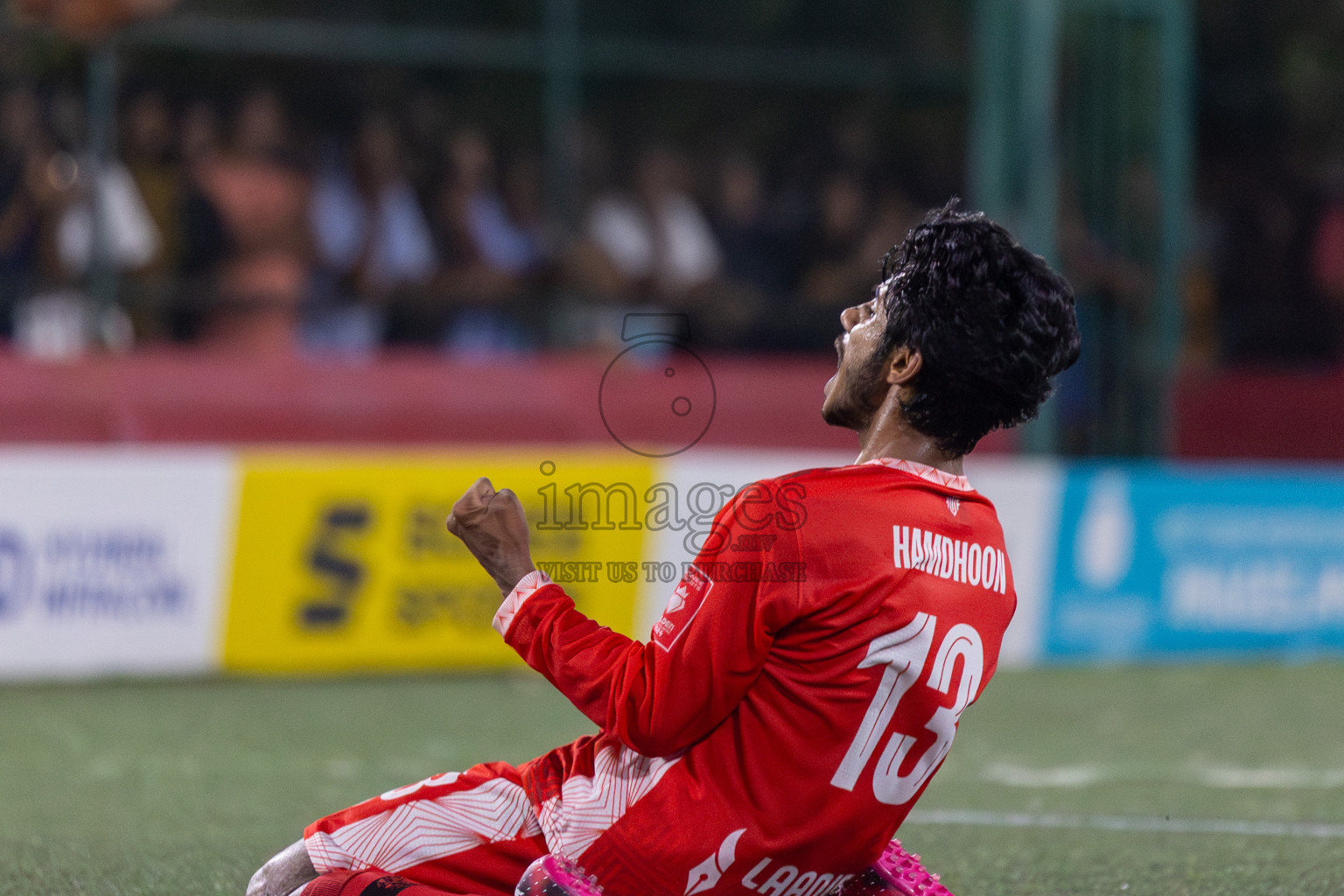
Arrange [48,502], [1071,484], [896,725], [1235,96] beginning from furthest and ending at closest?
[1235,96] < [1071,484] < [48,502] < [896,725]

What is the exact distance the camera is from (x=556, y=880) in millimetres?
2945

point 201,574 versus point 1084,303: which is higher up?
point 1084,303

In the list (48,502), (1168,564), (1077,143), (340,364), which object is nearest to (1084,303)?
(1077,143)

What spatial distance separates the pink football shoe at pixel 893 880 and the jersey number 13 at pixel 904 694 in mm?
323

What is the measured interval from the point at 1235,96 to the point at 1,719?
12.3m

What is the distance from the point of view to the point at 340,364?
1023 cm

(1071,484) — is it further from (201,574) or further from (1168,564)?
(201,574)

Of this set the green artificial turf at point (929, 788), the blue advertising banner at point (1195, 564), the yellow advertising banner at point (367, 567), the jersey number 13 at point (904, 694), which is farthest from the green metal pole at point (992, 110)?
the jersey number 13 at point (904, 694)

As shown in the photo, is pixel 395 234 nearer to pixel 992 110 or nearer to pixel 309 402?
pixel 309 402

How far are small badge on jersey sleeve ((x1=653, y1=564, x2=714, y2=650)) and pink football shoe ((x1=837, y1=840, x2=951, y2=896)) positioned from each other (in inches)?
28.0

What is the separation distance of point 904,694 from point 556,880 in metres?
0.68

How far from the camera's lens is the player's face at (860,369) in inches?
116

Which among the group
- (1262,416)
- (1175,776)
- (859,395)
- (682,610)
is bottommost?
(1175,776)

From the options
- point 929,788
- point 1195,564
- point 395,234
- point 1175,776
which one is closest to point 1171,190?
point 1195,564
